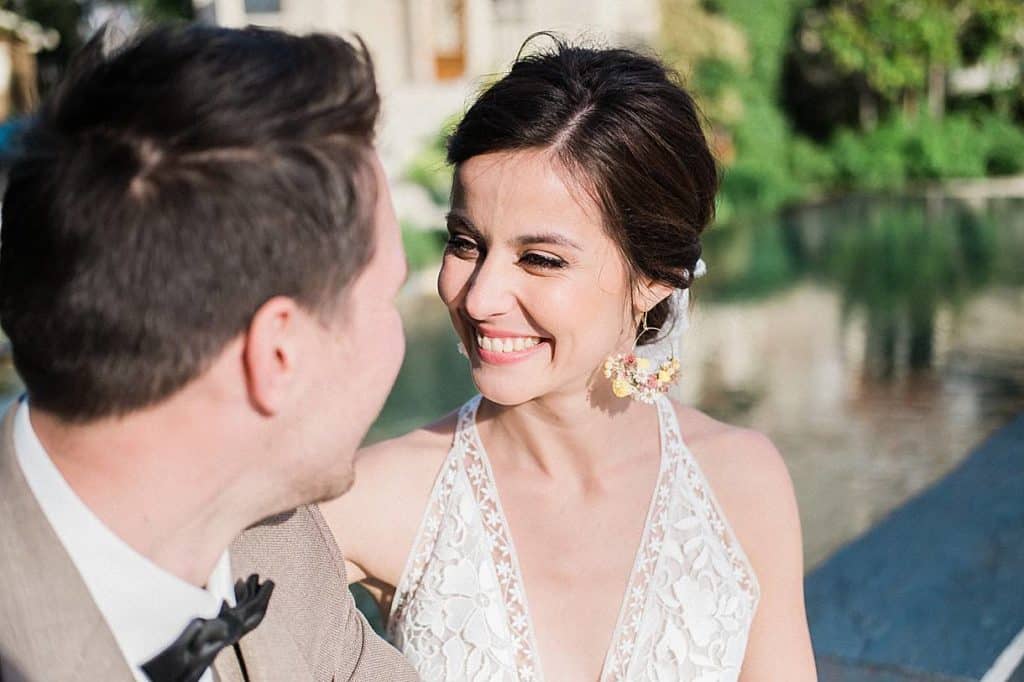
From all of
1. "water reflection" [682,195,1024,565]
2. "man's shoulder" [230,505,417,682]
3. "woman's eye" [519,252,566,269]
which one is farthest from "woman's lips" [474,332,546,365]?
"water reflection" [682,195,1024,565]

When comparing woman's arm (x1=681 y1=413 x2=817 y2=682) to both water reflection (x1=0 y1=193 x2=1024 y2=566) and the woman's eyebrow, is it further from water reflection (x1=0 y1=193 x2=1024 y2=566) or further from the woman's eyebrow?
water reflection (x1=0 y1=193 x2=1024 y2=566)

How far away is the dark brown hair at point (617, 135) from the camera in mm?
2232

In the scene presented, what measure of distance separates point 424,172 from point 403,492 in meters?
12.7

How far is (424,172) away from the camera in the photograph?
14.8 metres

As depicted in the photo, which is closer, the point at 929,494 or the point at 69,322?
the point at 69,322

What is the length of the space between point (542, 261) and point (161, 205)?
1.04m

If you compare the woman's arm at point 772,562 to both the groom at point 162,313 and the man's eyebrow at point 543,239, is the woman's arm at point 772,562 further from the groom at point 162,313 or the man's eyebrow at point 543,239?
the groom at point 162,313

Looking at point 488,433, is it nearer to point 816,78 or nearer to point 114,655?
point 114,655

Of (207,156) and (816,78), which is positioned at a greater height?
(207,156)

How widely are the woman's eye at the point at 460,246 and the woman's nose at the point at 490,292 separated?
0.25ft

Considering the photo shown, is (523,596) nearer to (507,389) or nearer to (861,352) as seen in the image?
(507,389)

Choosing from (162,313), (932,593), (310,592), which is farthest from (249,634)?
(932,593)

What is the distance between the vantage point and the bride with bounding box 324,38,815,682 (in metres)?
2.22

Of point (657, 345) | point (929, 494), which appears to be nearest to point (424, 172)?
point (929, 494)
